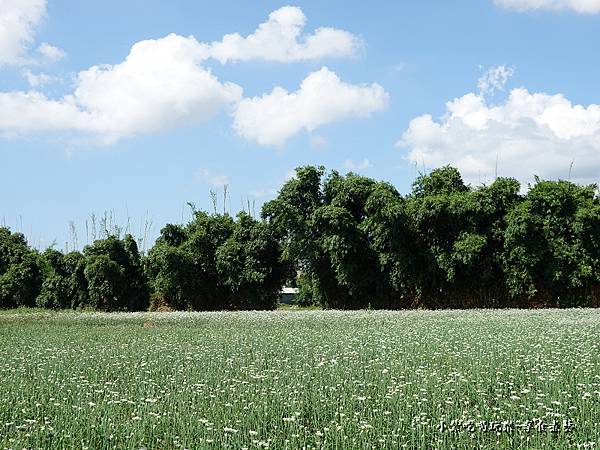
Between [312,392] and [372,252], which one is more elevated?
[372,252]

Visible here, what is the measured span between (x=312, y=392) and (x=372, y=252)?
26554 millimetres

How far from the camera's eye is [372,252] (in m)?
36.5

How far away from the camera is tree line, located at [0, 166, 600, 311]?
33.0 metres

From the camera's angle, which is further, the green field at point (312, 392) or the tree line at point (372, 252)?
the tree line at point (372, 252)

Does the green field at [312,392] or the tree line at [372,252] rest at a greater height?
the tree line at [372,252]

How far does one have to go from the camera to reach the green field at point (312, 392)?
8.21 metres

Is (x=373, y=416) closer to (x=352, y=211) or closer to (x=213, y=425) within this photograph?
(x=213, y=425)

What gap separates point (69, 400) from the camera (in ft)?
33.5

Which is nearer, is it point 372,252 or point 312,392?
point 312,392

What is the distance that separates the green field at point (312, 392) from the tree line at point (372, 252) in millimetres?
15969

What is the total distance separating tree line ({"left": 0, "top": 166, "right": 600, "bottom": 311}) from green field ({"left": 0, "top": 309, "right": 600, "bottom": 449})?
16.0 m

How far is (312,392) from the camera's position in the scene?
33.6ft

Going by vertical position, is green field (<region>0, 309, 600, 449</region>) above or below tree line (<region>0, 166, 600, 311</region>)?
below

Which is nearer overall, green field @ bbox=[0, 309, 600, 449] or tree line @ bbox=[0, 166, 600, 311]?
green field @ bbox=[0, 309, 600, 449]
